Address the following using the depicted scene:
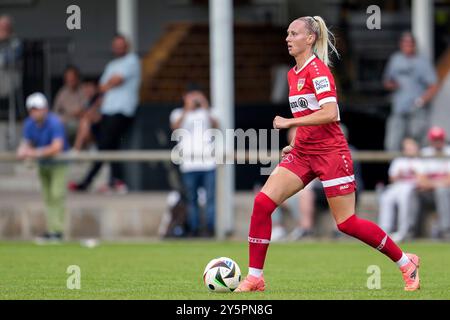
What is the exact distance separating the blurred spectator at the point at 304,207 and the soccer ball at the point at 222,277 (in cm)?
826

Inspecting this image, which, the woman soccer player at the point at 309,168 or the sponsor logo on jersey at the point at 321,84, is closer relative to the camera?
the sponsor logo on jersey at the point at 321,84

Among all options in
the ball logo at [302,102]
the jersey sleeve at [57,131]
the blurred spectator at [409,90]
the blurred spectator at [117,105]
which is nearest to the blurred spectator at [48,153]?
the jersey sleeve at [57,131]

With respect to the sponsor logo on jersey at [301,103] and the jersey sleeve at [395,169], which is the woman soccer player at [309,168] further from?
the jersey sleeve at [395,169]

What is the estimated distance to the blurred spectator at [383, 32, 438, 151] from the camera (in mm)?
19297

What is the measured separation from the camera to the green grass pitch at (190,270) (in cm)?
1003

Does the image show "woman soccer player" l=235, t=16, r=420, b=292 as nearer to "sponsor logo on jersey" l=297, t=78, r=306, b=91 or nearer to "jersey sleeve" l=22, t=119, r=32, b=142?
"sponsor logo on jersey" l=297, t=78, r=306, b=91

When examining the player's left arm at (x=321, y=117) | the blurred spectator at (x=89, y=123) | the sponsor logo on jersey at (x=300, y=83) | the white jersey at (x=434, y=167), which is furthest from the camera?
the blurred spectator at (x=89, y=123)

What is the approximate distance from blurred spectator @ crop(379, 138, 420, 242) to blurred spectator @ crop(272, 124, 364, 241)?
48 centimetres

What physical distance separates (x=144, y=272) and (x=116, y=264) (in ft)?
4.34

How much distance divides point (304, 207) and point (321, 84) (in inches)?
347

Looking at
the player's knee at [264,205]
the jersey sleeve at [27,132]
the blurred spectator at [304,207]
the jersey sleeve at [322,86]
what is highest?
the jersey sleeve at [322,86]

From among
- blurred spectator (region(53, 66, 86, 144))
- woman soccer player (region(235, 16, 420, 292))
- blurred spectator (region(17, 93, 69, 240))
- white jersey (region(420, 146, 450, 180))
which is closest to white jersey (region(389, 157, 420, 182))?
white jersey (region(420, 146, 450, 180))

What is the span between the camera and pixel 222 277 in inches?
398

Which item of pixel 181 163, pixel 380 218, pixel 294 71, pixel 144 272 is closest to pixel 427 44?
pixel 380 218
